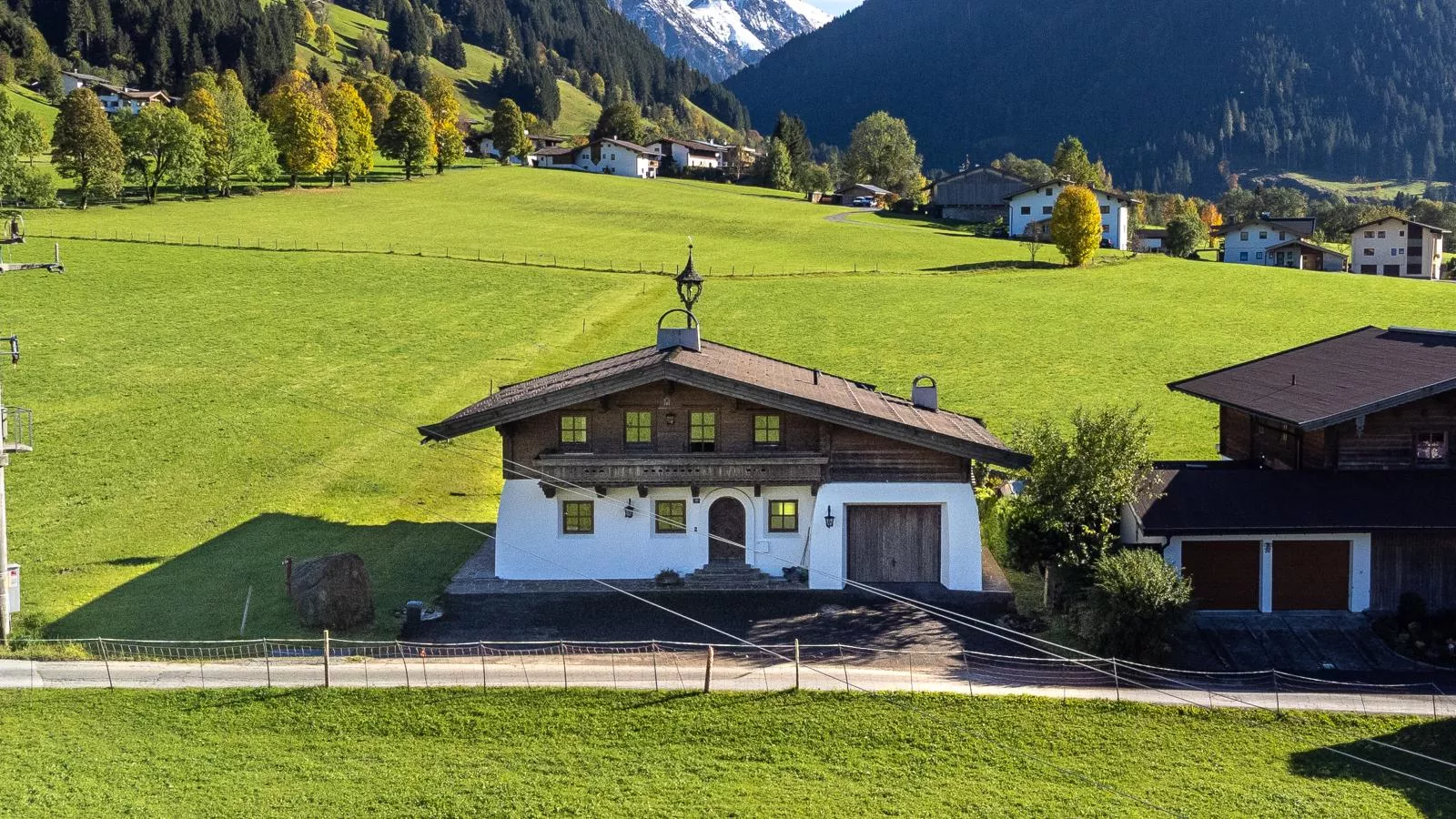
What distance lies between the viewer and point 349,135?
122438mm

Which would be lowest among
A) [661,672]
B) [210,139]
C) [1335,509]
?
[661,672]

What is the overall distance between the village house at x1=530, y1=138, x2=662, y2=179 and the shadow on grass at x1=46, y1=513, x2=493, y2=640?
12670 centimetres

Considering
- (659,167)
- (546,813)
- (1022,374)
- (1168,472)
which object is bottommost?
(546,813)

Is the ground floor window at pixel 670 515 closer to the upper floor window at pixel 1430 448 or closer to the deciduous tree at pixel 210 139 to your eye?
the upper floor window at pixel 1430 448

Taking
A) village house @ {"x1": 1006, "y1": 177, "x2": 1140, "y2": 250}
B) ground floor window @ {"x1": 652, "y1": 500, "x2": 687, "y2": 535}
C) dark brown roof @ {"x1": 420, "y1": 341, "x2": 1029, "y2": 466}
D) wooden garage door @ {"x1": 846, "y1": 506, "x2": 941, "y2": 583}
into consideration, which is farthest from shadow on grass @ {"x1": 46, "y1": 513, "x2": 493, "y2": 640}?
village house @ {"x1": 1006, "y1": 177, "x2": 1140, "y2": 250}

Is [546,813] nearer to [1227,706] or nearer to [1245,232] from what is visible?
[1227,706]

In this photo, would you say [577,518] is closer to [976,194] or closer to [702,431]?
[702,431]

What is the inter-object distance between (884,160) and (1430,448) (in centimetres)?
13687

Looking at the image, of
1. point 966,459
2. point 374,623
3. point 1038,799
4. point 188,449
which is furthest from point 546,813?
point 188,449

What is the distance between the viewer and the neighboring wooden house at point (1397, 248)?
11112 centimetres

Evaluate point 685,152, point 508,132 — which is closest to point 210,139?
point 508,132

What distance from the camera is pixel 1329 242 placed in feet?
476

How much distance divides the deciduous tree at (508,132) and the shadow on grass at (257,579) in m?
131

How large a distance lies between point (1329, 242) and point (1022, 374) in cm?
10469
